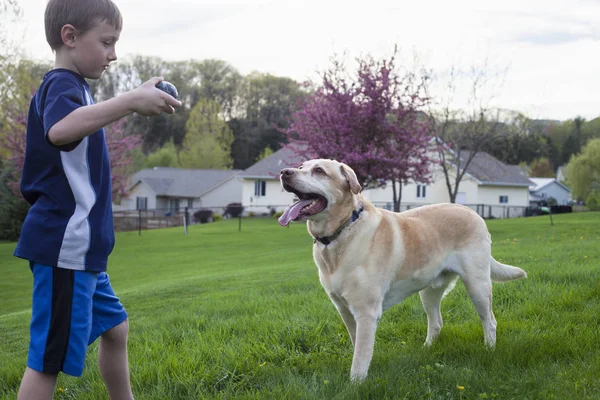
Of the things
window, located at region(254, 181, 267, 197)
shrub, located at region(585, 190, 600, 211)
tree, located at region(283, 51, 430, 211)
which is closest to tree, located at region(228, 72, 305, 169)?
window, located at region(254, 181, 267, 197)

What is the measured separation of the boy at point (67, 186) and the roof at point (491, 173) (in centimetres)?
4942

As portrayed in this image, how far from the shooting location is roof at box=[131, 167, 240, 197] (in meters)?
58.2

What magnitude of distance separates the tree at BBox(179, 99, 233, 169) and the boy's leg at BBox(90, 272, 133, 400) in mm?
62758

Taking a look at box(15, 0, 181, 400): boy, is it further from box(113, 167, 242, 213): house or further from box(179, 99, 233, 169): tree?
box(179, 99, 233, 169): tree

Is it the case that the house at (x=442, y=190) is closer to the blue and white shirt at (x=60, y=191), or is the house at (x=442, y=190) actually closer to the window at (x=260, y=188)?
the window at (x=260, y=188)

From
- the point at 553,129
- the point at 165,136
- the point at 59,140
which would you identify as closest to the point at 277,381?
the point at 59,140

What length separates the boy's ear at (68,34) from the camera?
2.59 meters

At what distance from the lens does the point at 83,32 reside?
2625mm

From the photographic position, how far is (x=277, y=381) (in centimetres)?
371

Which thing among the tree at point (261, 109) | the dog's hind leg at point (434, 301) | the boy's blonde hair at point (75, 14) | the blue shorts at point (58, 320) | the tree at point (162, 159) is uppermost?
the tree at point (261, 109)

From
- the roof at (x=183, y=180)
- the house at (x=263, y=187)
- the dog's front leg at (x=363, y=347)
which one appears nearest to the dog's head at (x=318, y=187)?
the dog's front leg at (x=363, y=347)

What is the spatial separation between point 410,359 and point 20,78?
3081 centimetres

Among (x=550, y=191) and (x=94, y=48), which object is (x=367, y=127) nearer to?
(x=94, y=48)

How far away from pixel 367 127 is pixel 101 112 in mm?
19995
